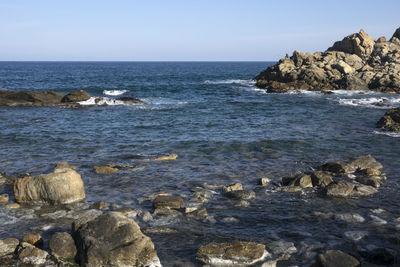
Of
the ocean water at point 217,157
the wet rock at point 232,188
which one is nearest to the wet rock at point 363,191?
the ocean water at point 217,157

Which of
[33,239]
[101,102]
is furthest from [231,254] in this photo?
[101,102]

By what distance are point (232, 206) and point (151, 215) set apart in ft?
9.51

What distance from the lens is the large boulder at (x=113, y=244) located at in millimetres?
9172

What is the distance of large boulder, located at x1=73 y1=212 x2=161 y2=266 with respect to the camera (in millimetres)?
9172

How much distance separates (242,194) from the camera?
1431cm

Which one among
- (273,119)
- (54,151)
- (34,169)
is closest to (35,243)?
(34,169)

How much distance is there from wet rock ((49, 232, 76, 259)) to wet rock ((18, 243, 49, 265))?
0.24 meters

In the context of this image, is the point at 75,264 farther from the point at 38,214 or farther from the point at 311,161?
the point at 311,161

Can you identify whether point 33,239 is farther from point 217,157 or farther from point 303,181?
point 217,157

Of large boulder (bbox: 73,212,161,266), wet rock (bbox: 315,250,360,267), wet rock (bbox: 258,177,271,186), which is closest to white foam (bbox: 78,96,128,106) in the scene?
wet rock (bbox: 258,177,271,186)

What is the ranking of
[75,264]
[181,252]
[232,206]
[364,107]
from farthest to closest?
[364,107], [232,206], [181,252], [75,264]

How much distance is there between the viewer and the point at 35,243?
33.8 ft

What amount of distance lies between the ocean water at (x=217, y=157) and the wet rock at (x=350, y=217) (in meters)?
0.23

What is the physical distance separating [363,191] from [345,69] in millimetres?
51937
